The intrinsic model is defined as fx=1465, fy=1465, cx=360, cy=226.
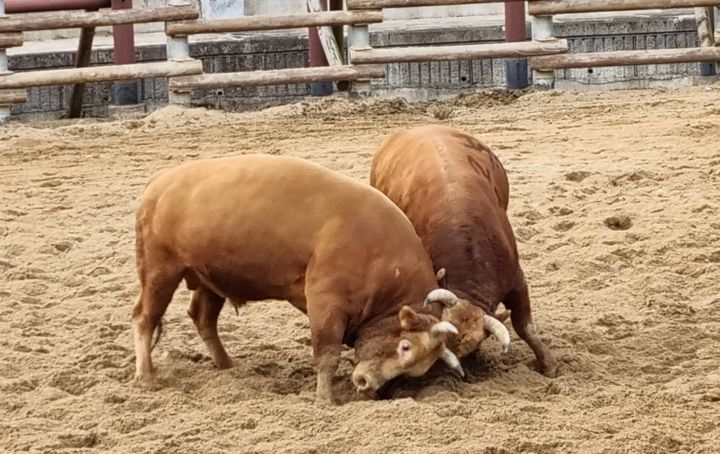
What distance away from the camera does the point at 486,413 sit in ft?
16.5

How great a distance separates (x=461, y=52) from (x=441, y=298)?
908 cm

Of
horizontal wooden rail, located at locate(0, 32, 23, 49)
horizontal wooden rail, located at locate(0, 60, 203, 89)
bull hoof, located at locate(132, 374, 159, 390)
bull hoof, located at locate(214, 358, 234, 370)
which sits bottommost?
bull hoof, located at locate(214, 358, 234, 370)

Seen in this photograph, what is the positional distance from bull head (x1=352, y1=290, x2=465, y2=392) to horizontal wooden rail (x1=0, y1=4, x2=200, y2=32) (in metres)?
8.49

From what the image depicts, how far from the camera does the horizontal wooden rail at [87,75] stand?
13.1 m

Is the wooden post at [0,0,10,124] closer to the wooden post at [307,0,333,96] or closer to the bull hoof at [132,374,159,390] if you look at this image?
the wooden post at [307,0,333,96]

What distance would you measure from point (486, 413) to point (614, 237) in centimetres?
313

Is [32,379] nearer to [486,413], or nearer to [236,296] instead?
[236,296]

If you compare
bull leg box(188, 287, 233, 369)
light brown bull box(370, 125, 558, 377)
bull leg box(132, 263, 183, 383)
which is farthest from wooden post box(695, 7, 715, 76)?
bull leg box(132, 263, 183, 383)

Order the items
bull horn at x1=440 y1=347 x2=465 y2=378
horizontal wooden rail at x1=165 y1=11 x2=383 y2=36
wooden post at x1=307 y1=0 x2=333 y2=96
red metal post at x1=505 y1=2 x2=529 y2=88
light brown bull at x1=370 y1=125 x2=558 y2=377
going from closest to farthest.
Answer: bull horn at x1=440 y1=347 x2=465 y2=378
light brown bull at x1=370 y1=125 x2=558 y2=377
horizontal wooden rail at x1=165 y1=11 x2=383 y2=36
red metal post at x1=505 y1=2 x2=529 y2=88
wooden post at x1=307 y1=0 x2=333 y2=96

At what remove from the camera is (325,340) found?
5336 millimetres

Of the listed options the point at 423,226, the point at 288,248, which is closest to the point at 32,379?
the point at 288,248

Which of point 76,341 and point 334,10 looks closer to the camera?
point 76,341

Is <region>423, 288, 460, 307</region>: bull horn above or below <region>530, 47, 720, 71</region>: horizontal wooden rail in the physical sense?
below

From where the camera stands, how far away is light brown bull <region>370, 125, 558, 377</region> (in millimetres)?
5777
